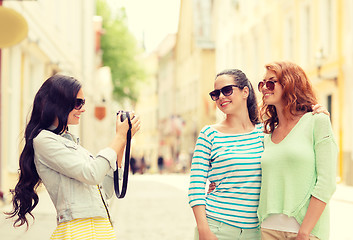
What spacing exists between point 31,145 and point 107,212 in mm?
483

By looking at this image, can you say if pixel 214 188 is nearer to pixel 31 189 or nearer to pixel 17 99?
pixel 31 189

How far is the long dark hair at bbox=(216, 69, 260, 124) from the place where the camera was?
3.63 m

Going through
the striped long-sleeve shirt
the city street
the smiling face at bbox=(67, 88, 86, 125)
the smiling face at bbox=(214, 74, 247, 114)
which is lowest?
the city street

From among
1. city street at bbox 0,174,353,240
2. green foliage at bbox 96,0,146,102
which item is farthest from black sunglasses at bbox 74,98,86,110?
green foliage at bbox 96,0,146,102

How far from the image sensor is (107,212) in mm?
3213

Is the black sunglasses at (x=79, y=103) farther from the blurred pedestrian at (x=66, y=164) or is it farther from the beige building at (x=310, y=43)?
the beige building at (x=310, y=43)

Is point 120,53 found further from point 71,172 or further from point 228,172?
point 71,172

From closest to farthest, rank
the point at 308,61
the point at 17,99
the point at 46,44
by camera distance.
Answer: the point at 17,99 < the point at 46,44 < the point at 308,61

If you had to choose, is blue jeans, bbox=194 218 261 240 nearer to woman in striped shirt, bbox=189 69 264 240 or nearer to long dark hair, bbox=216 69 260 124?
woman in striped shirt, bbox=189 69 264 240

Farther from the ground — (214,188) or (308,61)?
(308,61)

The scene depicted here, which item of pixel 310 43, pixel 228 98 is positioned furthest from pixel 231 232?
pixel 310 43

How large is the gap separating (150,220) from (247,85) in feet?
25.8

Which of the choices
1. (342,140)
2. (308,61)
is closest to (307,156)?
(342,140)

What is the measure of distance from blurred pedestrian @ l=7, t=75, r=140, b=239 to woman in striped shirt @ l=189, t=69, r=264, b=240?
1.62 ft
